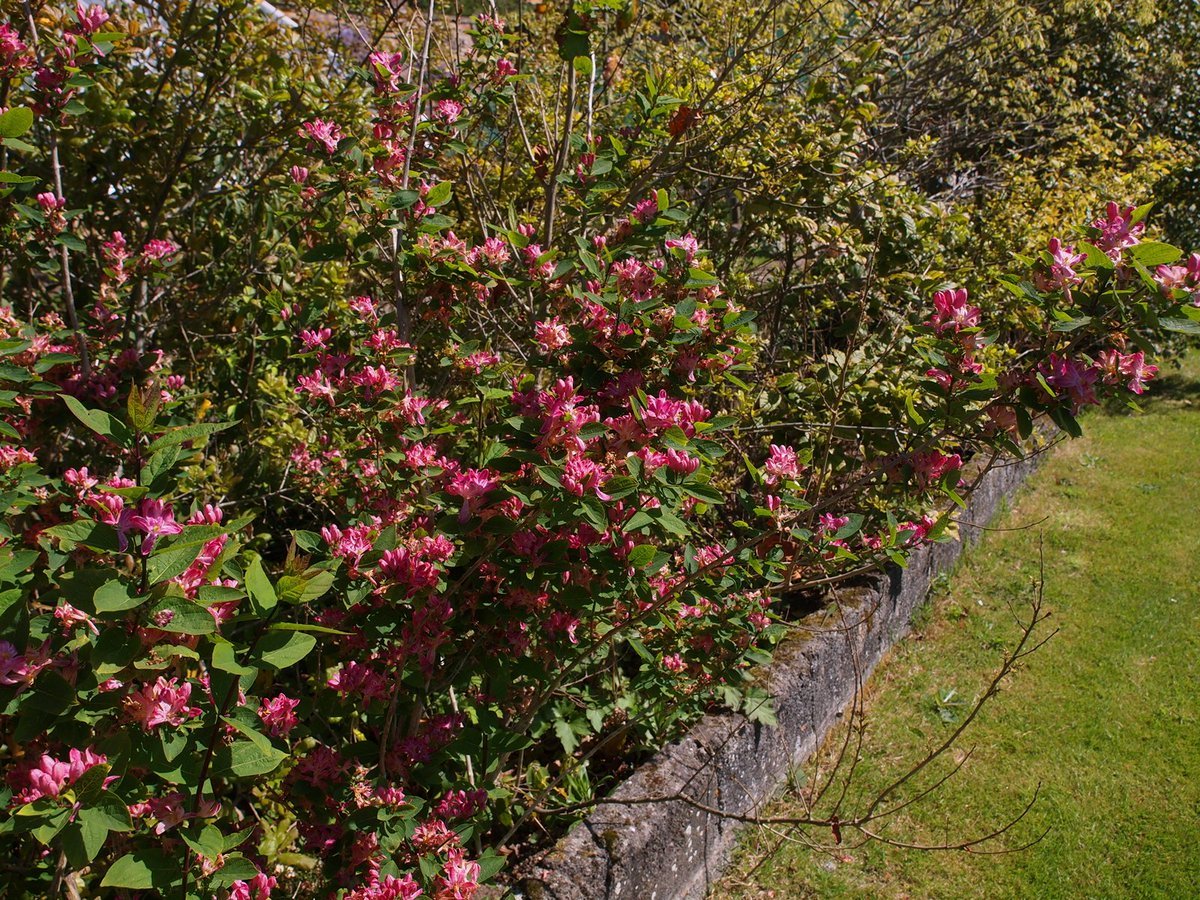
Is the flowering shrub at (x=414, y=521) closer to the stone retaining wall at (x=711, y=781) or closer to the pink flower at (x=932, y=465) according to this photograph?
the pink flower at (x=932, y=465)

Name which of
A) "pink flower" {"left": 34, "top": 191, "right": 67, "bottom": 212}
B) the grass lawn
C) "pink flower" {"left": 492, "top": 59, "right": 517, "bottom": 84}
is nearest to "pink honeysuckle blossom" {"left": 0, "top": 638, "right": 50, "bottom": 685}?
"pink flower" {"left": 34, "top": 191, "right": 67, "bottom": 212}

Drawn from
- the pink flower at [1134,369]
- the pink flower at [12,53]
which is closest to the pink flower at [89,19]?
the pink flower at [12,53]

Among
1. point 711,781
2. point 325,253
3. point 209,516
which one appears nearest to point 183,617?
point 209,516

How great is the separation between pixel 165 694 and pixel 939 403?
162 centimetres

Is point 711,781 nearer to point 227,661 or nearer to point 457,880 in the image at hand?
point 457,880

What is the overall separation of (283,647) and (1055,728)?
3.52 m

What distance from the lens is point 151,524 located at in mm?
1233

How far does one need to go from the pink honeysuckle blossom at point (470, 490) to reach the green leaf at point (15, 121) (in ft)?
3.14

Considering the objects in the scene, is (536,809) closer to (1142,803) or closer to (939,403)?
(939,403)

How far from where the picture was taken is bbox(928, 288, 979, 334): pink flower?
1.96m

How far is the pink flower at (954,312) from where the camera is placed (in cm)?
196

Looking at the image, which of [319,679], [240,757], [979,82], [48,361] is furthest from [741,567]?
[979,82]

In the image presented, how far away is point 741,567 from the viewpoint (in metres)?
2.35

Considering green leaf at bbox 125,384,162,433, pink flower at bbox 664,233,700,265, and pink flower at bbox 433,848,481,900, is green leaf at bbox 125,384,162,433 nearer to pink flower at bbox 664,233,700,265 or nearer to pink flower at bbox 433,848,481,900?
pink flower at bbox 433,848,481,900
